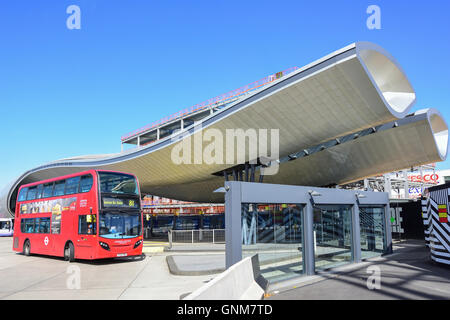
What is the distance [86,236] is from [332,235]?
33.5 ft

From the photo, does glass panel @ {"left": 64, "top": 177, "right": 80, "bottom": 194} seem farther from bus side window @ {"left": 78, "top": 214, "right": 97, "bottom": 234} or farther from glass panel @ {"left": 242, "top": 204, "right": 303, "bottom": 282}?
glass panel @ {"left": 242, "top": 204, "right": 303, "bottom": 282}

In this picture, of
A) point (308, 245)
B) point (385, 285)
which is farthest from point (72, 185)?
point (385, 285)

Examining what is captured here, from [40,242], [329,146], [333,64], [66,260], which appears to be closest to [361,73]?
[333,64]

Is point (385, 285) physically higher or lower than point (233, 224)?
lower

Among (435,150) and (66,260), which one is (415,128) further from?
(66,260)

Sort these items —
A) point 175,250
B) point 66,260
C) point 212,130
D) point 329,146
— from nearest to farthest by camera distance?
point 66,260, point 175,250, point 212,130, point 329,146

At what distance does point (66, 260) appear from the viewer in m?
16.3

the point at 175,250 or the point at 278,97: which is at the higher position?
the point at 278,97

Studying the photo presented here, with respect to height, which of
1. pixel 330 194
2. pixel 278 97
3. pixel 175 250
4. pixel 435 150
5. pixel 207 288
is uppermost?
pixel 278 97

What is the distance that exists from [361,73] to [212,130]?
10.3m

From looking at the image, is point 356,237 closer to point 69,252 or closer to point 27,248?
point 69,252

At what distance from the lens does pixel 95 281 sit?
10586 millimetres

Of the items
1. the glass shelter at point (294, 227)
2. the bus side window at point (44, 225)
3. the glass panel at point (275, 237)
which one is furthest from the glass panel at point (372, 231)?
the bus side window at point (44, 225)

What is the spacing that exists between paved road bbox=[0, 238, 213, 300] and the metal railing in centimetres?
1042
